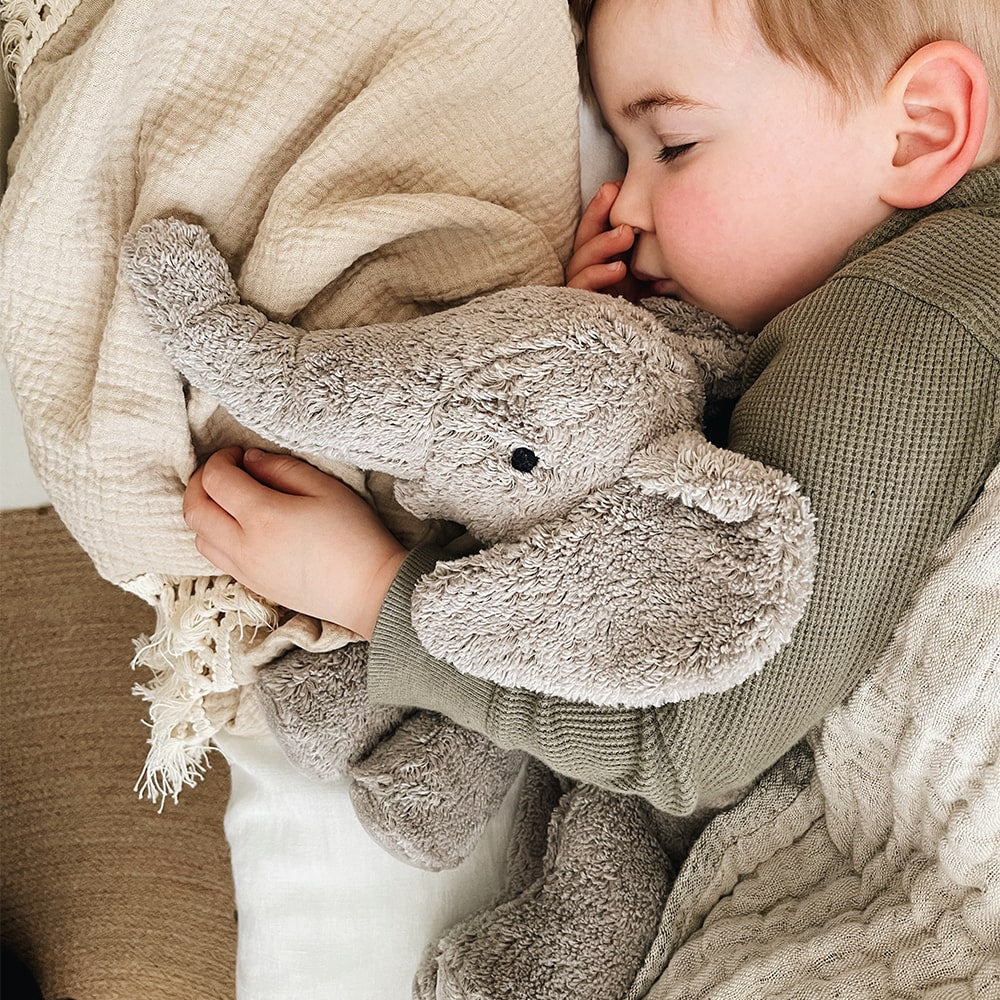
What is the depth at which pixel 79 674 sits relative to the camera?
52.0 inches

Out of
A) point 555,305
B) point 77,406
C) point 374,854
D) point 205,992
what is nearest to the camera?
point 555,305

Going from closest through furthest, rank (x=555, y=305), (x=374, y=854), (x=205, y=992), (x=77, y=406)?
(x=555, y=305)
(x=77, y=406)
(x=374, y=854)
(x=205, y=992)

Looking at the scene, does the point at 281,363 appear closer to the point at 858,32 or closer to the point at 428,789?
the point at 428,789

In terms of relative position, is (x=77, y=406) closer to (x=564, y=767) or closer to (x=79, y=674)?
(x=564, y=767)

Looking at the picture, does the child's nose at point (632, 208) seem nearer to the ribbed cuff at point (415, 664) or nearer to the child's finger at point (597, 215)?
the child's finger at point (597, 215)

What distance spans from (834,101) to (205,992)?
125 centimetres

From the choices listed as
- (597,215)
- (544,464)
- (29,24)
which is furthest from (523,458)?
(29,24)

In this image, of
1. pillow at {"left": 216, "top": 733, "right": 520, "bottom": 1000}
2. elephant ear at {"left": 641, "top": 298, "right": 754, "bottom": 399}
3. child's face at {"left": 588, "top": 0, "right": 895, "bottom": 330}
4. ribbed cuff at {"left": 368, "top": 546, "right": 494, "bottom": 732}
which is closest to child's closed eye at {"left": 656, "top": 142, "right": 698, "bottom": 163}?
child's face at {"left": 588, "top": 0, "right": 895, "bottom": 330}

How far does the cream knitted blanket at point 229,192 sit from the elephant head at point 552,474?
0.08 meters

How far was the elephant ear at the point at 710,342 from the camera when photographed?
0.79 m

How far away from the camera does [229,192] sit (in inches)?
30.9

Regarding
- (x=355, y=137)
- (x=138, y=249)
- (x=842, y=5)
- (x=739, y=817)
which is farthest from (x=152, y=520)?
(x=842, y=5)

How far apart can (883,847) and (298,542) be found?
0.54m

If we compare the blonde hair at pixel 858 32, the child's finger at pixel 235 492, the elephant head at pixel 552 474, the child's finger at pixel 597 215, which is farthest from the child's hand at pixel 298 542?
the blonde hair at pixel 858 32
